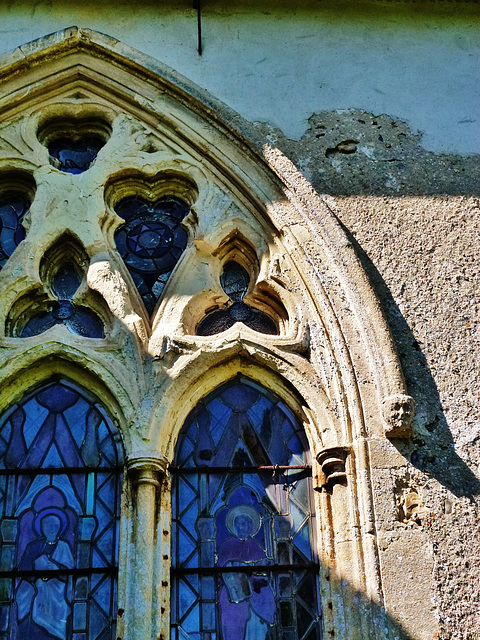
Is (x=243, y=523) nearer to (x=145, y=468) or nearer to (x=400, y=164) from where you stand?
(x=145, y=468)

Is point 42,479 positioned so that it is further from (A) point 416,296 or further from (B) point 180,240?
(A) point 416,296

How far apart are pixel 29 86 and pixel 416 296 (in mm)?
2815

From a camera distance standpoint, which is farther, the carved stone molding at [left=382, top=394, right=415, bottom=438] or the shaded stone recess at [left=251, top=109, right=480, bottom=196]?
the shaded stone recess at [left=251, top=109, right=480, bottom=196]

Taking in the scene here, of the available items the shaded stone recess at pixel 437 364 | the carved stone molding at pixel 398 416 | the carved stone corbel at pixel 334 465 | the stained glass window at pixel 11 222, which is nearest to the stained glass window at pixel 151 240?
the stained glass window at pixel 11 222

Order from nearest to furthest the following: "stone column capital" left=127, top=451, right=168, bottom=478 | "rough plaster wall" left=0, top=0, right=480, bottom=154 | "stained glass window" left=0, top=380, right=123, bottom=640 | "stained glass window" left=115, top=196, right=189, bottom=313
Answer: "stained glass window" left=0, top=380, right=123, bottom=640 → "stone column capital" left=127, top=451, right=168, bottom=478 → "stained glass window" left=115, top=196, right=189, bottom=313 → "rough plaster wall" left=0, top=0, right=480, bottom=154

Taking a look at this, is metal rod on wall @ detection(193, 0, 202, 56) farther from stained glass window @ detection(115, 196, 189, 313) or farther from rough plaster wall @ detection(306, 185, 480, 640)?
rough plaster wall @ detection(306, 185, 480, 640)

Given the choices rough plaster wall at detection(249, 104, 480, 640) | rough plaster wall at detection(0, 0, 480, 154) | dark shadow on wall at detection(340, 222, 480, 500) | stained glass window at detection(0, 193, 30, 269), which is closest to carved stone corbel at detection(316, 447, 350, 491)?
rough plaster wall at detection(249, 104, 480, 640)

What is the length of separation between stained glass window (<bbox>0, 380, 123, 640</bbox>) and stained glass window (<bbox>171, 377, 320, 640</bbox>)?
0.35 metres

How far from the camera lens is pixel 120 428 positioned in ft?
17.7

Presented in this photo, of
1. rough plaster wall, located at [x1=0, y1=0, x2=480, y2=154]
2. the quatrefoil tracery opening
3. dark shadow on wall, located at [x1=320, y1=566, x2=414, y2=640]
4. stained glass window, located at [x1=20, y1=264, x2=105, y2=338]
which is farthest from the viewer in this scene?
the quatrefoil tracery opening

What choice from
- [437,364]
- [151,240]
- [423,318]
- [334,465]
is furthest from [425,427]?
[151,240]

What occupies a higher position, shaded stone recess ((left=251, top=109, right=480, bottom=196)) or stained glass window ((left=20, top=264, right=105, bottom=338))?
shaded stone recess ((left=251, top=109, right=480, bottom=196))

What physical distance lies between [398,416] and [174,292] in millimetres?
1525

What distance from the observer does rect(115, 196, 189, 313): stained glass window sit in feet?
19.8
